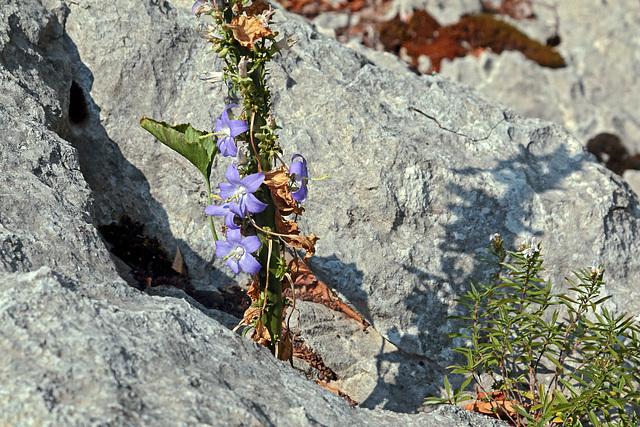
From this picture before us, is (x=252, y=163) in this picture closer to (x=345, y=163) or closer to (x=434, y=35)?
(x=345, y=163)

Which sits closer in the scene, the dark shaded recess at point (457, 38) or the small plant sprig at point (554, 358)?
the small plant sprig at point (554, 358)

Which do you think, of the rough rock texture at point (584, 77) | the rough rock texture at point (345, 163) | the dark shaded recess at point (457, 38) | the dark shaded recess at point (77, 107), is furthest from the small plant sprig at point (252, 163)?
the dark shaded recess at point (457, 38)

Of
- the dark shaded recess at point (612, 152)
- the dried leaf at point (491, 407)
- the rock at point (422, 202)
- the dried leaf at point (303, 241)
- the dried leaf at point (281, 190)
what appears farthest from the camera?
the dark shaded recess at point (612, 152)

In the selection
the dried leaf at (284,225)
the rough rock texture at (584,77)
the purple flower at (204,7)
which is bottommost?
the rough rock texture at (584,77)

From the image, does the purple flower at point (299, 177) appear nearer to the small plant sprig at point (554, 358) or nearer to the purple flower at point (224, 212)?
the purple flower at point (224, 212)

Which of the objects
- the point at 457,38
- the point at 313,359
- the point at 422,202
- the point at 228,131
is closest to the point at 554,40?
the point at 457,38

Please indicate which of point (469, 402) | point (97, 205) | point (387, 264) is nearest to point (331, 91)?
point (387, 264)

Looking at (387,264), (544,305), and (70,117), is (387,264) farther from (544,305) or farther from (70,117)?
(70,117)
